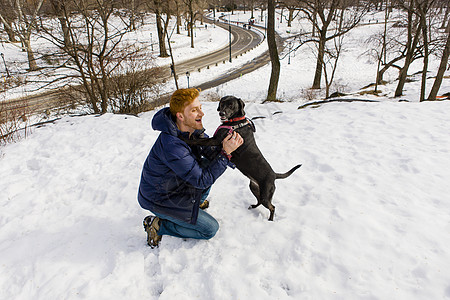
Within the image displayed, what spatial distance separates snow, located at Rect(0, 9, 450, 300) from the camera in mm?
2350

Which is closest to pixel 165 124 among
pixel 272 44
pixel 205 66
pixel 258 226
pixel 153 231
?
pixel 153 231

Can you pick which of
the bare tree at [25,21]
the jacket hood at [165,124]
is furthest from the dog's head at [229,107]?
the bare tree at [25,21]

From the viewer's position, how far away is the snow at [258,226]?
7.71ft

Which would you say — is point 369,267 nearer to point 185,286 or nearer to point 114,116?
point 185,286

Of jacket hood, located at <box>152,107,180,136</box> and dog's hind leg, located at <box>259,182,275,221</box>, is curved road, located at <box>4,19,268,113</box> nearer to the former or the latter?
jacket hood, located at <box>152,107,180,136</box>

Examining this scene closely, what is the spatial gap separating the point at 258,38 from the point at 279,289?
47.9 meters

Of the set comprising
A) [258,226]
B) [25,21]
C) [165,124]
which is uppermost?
[25,21]

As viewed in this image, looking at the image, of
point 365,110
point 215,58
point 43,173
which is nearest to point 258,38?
point 215,58

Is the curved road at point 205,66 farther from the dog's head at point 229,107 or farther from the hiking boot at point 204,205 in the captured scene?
the dog's head at point 229,107

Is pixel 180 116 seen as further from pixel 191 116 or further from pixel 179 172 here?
pixel 179 172

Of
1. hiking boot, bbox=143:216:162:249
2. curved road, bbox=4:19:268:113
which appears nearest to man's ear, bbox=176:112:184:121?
hiking boot, bbox=143:216:162:249

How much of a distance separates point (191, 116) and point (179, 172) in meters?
0.59

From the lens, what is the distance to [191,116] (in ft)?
8.20

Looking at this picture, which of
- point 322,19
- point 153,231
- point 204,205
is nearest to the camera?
point 153,231
